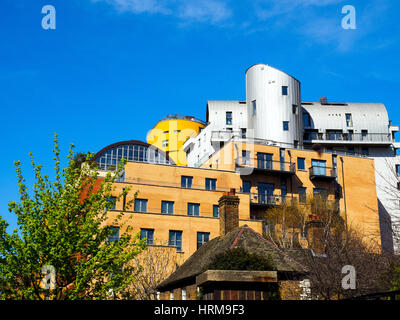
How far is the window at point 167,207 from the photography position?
2008 inches

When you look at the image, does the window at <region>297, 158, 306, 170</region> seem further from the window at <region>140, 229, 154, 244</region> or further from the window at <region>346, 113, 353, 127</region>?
the window at <region>140, 229, 154, 244</region>

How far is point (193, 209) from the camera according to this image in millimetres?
51719

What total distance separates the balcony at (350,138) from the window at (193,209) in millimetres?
34684

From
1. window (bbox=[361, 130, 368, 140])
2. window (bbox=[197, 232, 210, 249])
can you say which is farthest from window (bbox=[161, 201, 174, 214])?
window (bbox=[361, 130, 368, 140])

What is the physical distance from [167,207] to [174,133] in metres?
44.4

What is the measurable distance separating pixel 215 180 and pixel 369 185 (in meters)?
22.6

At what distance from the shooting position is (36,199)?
20797 millimetres

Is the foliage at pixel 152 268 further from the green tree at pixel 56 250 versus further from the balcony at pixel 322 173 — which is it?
the balcony at pixel 322 173

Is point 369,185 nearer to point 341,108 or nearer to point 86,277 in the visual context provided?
point 341,108

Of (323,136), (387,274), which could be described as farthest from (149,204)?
(323,136)

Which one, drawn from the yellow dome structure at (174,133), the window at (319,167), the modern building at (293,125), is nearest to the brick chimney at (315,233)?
the window at (319,167)

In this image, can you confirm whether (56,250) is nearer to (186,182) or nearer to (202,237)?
(202,237)

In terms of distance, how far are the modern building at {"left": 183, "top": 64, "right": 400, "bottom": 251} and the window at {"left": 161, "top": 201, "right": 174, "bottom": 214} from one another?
729 inches

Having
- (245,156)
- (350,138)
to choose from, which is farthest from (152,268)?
(350,138)
